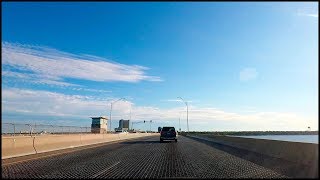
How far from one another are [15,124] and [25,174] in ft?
82.5

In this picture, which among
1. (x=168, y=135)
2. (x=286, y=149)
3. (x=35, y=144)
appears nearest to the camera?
(x=286, y=149)

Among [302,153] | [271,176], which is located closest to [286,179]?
[271,176]

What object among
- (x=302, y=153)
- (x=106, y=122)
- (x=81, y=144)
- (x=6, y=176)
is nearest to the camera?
(x=6, y=176)

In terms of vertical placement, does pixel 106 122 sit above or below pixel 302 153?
above

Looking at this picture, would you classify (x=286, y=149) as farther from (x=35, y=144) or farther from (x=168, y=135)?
(x=168, y=135)

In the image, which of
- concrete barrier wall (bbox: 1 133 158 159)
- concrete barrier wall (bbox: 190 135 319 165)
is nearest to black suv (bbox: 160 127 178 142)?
concrete barrier wall (bbox: 1 133 158 159)

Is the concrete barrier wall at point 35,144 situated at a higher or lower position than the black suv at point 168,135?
lower

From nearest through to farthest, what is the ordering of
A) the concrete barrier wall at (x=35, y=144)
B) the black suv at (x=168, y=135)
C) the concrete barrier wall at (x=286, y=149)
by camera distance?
the concrete barrier wall at (x=286, y=149) < the concrete barrier wall at (x=35, y=144) < the black suv at (x=168, y=135)

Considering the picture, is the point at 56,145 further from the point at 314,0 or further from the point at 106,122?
the point at 106,122

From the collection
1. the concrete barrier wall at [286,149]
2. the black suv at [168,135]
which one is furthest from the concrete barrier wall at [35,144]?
the black suv at [168,135]

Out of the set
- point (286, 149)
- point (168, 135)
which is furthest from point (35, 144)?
point (168, 135)

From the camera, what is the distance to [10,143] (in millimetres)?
18844

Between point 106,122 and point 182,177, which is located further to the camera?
point 106,122

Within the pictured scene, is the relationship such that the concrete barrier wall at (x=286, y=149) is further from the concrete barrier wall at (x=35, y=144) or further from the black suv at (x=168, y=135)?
the black suv at (x=168, y=135)
